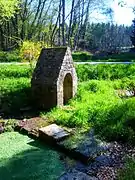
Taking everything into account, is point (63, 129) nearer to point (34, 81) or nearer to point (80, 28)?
point (34, 81)

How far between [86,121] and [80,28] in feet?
132

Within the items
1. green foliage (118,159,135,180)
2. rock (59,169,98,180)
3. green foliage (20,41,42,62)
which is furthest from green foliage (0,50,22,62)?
green foliage (118,159,135,180)

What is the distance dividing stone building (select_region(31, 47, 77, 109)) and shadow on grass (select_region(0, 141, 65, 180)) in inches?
144

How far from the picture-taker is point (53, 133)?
9.59 meters

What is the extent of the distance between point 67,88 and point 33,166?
6052 mm

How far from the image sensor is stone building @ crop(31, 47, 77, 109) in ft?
40.8

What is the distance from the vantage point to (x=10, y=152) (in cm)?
882

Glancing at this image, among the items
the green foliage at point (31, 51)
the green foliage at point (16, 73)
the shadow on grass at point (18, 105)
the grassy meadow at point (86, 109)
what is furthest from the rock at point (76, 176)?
the green foliage at point (31, 51)

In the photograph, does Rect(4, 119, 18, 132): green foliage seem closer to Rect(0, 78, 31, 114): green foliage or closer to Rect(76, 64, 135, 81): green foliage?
Rect(0, 78, 31, 114): green foliage

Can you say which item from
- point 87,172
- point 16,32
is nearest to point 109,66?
point 87,172

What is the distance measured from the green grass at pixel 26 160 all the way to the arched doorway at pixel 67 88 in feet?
12.7

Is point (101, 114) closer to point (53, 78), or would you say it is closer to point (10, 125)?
point (53, 78)

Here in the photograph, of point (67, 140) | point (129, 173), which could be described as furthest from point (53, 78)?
point (129, 173)

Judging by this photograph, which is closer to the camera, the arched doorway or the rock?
the rock
